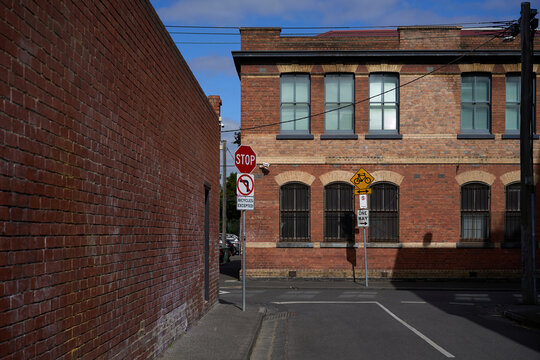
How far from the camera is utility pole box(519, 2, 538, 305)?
1527cm

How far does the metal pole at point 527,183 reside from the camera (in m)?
15.3

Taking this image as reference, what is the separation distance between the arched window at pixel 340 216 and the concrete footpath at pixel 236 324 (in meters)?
2.21

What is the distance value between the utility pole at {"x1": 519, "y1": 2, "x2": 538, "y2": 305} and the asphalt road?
1088 mm

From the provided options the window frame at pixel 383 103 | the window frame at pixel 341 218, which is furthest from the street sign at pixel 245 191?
the window frame at pixel 383 103

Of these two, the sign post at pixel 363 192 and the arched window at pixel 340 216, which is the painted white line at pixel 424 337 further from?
the arched window at pixel 340 216

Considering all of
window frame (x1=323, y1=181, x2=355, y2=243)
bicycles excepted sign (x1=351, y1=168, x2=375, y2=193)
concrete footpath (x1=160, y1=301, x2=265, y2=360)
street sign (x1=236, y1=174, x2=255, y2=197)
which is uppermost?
bicycles excepted sign (x1=351, y1=168, x2=375, y2=193)

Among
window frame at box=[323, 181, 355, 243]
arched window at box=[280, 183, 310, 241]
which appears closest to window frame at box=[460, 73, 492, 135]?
window frame at box=[323, 181, 355, 243]

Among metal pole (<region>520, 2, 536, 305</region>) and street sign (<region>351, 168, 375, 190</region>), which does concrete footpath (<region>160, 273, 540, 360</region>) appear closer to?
metal pole (<region>520, 2, 536, 305</region>)

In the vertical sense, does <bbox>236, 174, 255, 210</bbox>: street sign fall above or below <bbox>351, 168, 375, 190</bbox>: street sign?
below

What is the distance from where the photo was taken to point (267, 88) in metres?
22.4

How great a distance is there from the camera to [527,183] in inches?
616

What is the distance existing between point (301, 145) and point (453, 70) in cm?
622

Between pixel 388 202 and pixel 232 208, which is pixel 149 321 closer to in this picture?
pixel 388 202

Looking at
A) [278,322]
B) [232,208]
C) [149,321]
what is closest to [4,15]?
[149,321]
